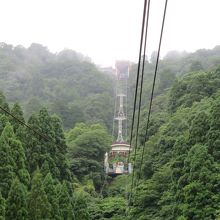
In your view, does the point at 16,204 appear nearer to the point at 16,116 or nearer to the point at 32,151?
the point at 32,151

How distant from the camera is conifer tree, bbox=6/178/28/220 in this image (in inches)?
631

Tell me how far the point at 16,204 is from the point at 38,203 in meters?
1.26

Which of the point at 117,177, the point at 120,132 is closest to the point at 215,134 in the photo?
the point at 117,177

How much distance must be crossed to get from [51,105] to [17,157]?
1161 inches

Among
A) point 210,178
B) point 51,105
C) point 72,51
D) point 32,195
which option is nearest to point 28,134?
point 32,195

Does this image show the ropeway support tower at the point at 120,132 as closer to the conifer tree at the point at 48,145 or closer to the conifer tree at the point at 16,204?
the conifer tree at the point at 48,145

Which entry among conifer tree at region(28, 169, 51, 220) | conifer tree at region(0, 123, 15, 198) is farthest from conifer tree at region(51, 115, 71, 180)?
conifer tree at region(28, 169, 51, 220)

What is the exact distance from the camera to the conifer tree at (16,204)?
52.6ft

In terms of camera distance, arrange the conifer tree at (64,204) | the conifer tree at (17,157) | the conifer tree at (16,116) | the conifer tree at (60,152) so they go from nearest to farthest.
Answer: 1. the conifer tree at (17,157)
2. the conifer tree at (64,204)
3. the conifer tree at (16,116)
4. the conifer tree at (60,152)

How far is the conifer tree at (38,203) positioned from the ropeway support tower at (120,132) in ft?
55.9

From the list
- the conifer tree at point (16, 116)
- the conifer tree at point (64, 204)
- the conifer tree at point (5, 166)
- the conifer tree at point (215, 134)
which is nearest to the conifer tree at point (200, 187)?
the conifer tree at point (215, 134)

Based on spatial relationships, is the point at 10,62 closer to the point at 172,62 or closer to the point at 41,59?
the point at 41,59

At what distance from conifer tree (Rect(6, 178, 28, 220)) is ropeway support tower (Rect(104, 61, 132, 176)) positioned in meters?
18.4

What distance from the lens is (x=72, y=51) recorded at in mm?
83750
